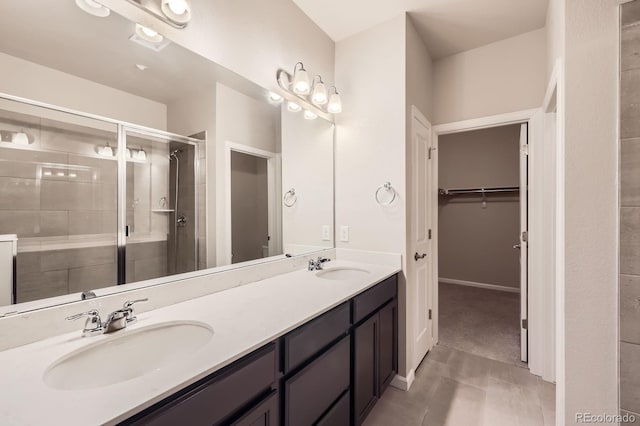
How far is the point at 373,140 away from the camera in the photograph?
2.17m

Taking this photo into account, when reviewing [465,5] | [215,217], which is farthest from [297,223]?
[465,5]

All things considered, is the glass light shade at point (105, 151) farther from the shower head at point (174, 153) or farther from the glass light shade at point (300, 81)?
the glass light shade at point (300, 81)

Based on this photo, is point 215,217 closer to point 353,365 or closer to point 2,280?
point 2,280

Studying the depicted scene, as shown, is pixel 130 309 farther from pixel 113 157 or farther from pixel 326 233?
pixel 326 233

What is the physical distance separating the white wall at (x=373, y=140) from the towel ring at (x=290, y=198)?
435 mm

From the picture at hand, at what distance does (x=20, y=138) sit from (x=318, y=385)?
1.39 m

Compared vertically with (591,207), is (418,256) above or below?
below

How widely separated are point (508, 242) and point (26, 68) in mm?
5153

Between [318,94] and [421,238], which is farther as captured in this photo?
[421,238]

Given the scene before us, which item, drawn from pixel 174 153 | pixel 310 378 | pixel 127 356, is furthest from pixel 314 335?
pixel 174 153

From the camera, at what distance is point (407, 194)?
2.05 metres

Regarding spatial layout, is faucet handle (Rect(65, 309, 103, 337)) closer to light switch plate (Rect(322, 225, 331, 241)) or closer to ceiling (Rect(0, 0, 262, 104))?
ceiling (Rect(0, 0, 262, 104))

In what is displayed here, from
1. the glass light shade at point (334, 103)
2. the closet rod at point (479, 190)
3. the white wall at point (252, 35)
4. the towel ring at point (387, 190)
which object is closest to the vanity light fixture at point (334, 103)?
the glass light shade at point (334, 103)

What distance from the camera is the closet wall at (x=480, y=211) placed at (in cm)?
418
